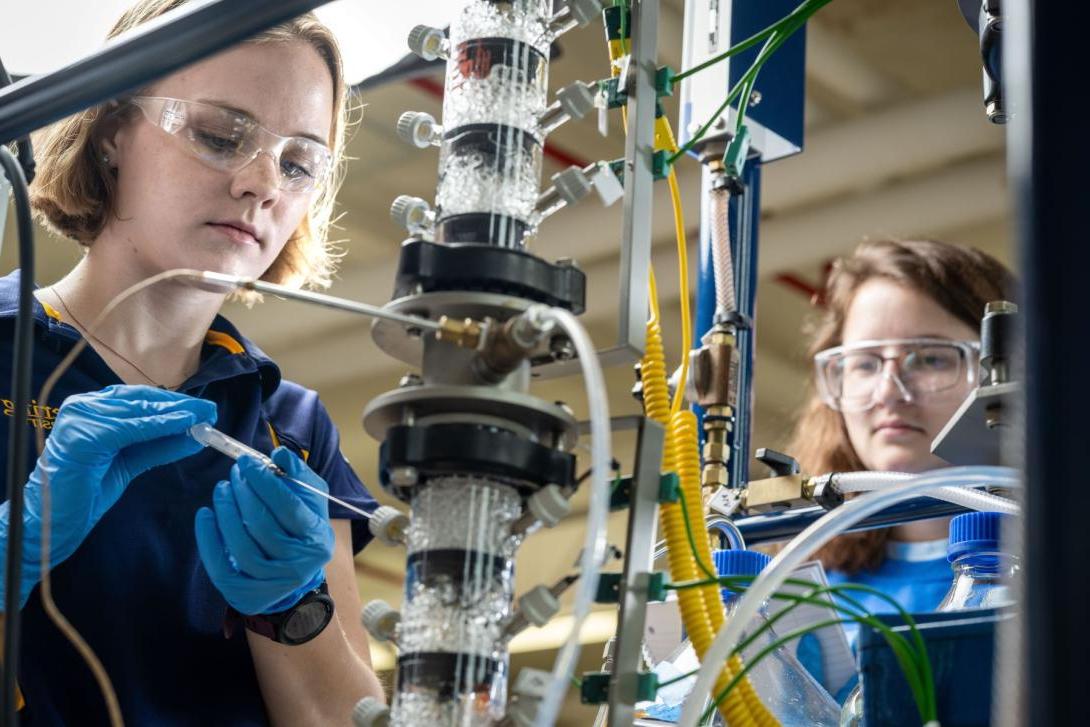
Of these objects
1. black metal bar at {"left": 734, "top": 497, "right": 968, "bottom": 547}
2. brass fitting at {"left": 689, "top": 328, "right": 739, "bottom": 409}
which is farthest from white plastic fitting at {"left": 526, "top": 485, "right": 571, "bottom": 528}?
brass fitting at {"left": 689, "top": 328, "right": 739, "bottom": 409}

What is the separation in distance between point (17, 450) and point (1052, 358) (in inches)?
22.2

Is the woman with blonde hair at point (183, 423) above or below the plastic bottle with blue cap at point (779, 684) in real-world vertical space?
above

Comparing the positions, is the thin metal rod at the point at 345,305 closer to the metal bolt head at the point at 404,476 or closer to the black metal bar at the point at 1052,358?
the metal bolt head at the point at 404,476

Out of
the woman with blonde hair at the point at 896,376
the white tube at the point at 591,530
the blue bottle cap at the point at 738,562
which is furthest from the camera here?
the woman with blonde hair at the point at 896,376

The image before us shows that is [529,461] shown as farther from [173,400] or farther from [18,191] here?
[173,400]

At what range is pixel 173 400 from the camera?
4.10ft

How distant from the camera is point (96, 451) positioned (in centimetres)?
123

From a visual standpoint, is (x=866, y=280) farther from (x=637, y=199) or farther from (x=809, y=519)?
Result: (x=637, y=199)

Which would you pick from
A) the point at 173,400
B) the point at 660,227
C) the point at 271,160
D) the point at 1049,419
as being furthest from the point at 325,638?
the point at 660,227

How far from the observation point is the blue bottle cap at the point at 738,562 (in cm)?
110

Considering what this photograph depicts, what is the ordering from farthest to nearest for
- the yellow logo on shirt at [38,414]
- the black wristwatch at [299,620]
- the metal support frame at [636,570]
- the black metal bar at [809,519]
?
the yellow logo on shirt at [38,414], the black wristwatch at [299,620], the black metal bar at [809,519], the metal support frame at [636,570]

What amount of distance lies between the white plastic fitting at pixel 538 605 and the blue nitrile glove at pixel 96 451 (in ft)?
2.03

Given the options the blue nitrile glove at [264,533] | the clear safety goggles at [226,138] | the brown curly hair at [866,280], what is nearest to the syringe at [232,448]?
the blue nitrile glove at [264,533]

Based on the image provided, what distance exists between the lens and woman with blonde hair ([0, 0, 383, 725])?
4.11 feet
